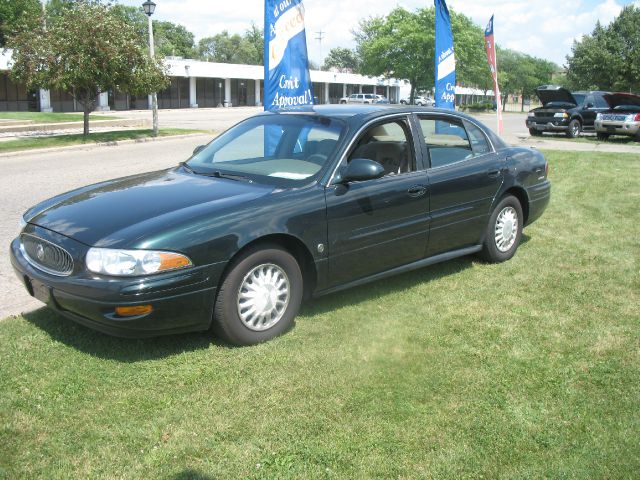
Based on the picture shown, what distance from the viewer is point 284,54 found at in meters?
9.14

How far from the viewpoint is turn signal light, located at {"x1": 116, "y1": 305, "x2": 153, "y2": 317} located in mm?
3664

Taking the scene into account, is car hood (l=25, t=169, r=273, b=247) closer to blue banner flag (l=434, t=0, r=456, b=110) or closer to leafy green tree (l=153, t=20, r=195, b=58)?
blue banner flag (l=434, t=0, r=456, b=110)

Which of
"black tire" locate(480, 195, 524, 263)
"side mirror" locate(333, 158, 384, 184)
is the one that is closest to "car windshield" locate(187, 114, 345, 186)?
"side mirror" locate(333, 158, 384, 184)

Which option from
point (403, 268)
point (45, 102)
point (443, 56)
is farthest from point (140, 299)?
point (45, 102)

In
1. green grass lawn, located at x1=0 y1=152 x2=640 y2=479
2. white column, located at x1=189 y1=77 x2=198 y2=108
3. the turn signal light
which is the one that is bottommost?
green grass lawn, located at x1=0 y1=152 x2=640 y2=479

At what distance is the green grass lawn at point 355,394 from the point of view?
116 inches

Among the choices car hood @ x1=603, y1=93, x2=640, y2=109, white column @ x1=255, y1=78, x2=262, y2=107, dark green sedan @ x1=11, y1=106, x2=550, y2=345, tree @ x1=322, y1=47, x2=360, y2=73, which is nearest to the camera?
dark green sedan @ x1=11, y1=106, x2=550, y2=345

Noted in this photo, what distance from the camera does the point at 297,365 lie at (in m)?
3.92

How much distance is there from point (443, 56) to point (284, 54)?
263 inches

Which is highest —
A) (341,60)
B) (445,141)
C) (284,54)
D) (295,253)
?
(341,60)

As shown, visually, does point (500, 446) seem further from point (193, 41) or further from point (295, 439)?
point (193, 41)

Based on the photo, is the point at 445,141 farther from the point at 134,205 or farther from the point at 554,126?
the point at 554,126

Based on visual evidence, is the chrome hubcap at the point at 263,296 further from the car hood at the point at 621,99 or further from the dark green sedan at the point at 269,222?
the car hood at the point at 621,99

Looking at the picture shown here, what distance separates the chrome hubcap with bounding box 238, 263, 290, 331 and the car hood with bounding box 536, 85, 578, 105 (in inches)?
871
